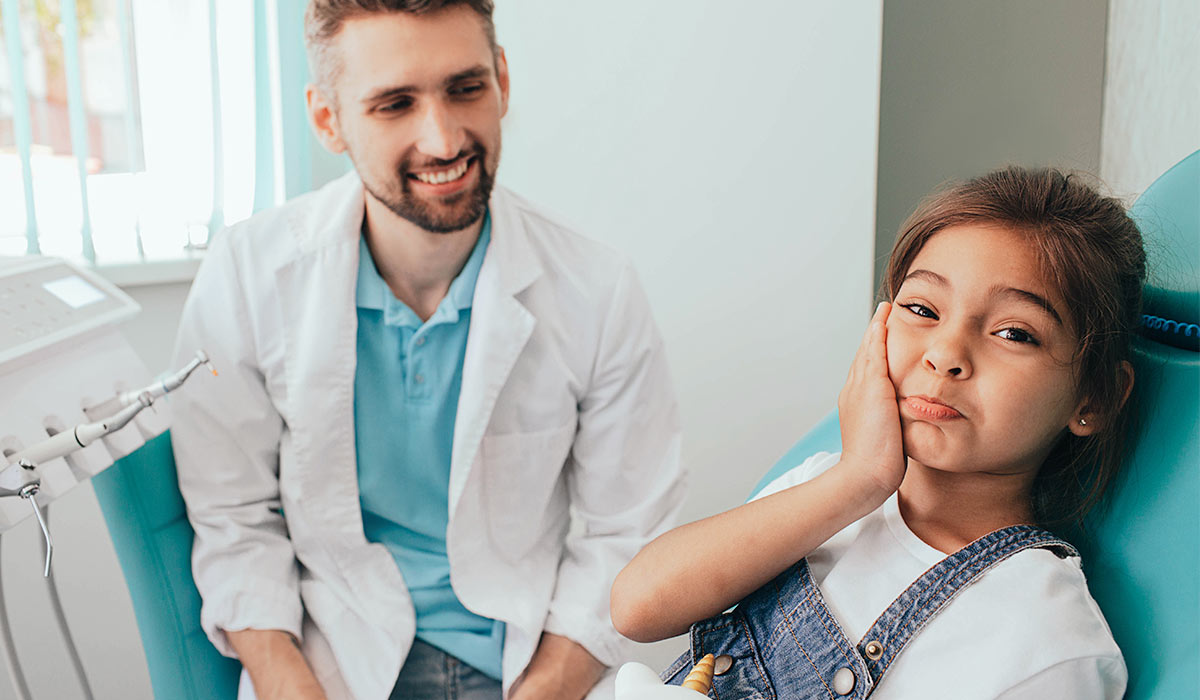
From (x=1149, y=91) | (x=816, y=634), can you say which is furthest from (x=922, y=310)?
(x=1149, y=91)

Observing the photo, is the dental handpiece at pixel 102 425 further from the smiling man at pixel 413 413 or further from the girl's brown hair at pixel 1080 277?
the girl's brown hair at pixel 1080 277

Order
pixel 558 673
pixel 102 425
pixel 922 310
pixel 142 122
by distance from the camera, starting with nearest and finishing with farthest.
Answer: pixel 922 310 < pixel 102 425 < pixel 558 673 < pixel 142 122

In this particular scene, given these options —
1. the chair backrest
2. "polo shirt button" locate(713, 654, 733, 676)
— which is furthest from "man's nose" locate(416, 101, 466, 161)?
"polo shirt button" locate(713, 654, 733, 676)

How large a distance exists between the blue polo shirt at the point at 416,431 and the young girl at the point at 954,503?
0.48 meters

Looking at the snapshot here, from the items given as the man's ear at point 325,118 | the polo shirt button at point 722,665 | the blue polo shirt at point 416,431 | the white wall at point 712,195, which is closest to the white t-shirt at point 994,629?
the polo shirt button at point 722,665

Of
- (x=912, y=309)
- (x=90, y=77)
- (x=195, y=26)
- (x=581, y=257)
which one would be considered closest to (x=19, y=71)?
(x=90, y=77)

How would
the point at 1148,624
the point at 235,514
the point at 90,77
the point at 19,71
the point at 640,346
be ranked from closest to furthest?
the point at 1148,624 → the point at 235,514 → the point at 640,346 → the point at 19,71 → the point at 90,77

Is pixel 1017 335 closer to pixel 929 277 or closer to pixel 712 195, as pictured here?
pixel 929 277

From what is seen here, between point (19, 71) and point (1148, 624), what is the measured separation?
1890mm

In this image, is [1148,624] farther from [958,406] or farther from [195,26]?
[195,26]

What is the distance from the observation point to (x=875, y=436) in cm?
78

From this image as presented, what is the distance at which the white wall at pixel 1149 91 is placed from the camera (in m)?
1.35

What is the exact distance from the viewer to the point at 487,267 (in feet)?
4.26

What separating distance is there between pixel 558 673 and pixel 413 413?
38 cm
